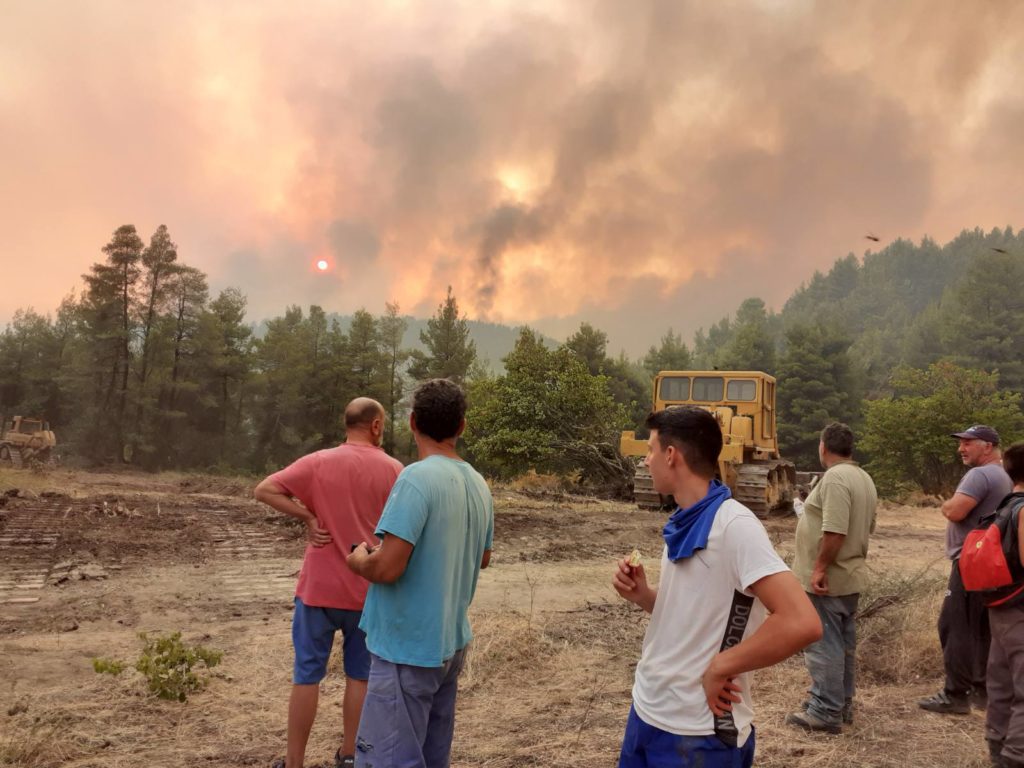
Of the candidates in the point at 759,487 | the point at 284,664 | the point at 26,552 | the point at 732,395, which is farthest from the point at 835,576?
the point at 732,395

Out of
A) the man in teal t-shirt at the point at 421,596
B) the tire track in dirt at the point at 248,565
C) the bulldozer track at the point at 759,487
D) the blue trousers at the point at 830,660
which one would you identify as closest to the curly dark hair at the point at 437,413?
the man in teal t-shirt at the point at 421,596

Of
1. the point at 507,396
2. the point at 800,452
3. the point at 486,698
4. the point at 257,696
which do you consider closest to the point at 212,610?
the point at 257,696

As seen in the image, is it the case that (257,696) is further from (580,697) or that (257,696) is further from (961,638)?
(961,638)

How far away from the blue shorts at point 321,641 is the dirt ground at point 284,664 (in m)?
0.78

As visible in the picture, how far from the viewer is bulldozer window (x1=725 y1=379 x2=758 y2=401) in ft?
58.6

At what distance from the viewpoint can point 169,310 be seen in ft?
127

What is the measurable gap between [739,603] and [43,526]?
13.6 meters

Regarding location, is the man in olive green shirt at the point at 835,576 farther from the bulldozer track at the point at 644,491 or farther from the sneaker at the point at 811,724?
the bulldozer track at the point at 644,491

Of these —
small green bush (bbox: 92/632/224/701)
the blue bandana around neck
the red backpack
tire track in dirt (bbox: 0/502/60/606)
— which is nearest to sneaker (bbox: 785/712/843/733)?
the red backpack

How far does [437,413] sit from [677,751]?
1369 mm

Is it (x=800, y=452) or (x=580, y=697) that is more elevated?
(x=800, y=452)

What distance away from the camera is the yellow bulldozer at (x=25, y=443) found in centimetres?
2906

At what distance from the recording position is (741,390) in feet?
59.1

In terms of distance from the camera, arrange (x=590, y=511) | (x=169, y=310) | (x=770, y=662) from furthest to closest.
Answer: (x=169, y=310) < (x=590, y=511) < (x=770, y=662)
